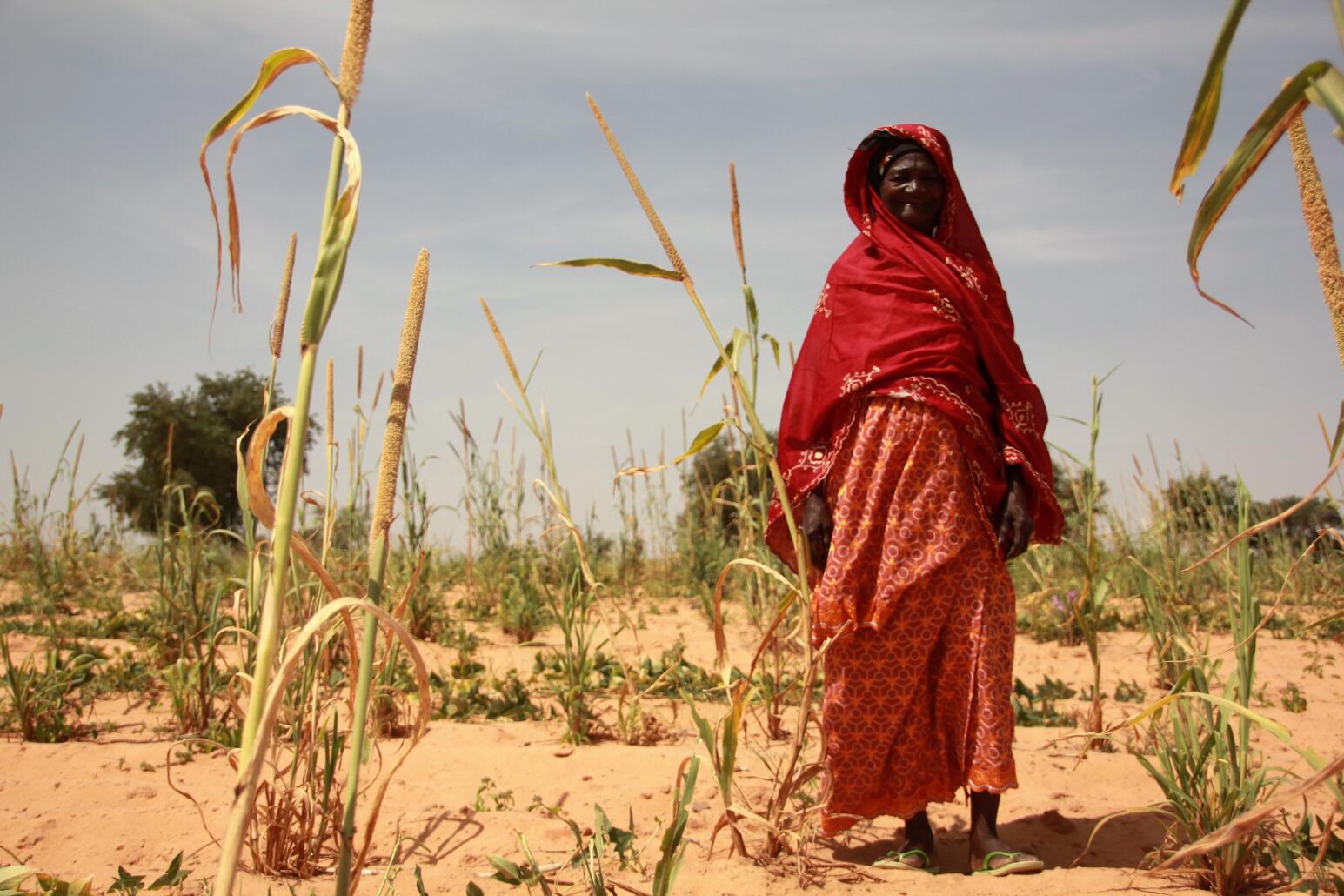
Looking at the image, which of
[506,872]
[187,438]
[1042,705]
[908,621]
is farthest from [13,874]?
[187,438]

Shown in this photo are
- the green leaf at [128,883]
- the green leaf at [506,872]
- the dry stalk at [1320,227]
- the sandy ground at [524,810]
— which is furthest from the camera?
the sandy ground at [524,810]

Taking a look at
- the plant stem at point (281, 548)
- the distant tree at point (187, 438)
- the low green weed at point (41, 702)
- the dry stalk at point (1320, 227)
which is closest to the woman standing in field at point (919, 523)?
the dry stalk at point (1320, 227)

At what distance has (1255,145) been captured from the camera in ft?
3.27

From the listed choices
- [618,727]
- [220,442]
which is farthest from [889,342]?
[220,442]

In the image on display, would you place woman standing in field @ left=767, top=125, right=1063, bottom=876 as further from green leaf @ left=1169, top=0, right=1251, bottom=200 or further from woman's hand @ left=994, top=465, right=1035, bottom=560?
green leaf @ left=1169, top=0, right=1251, bottom=200

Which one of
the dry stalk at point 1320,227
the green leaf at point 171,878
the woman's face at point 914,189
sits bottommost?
the green leaf at point 171,878

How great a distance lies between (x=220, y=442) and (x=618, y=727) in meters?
15.0

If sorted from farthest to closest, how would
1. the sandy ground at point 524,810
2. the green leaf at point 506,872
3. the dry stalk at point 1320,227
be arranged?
the sandy ground at point 524,810 < the green leaf at point 506,872 < the dry stalk at point 1320,227

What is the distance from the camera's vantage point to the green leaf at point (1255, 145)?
37.5 inches

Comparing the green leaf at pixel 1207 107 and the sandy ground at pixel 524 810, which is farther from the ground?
the green leaf at pixel 1207 107

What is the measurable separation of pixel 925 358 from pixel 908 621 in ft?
2.27

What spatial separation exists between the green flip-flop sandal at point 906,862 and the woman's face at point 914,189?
1.68m

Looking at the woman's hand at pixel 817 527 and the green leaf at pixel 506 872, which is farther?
the woman's hand at pixel 817 527

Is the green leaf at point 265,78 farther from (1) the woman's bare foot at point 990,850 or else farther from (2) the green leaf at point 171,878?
(1) the woman's bare foot at point 990,850
